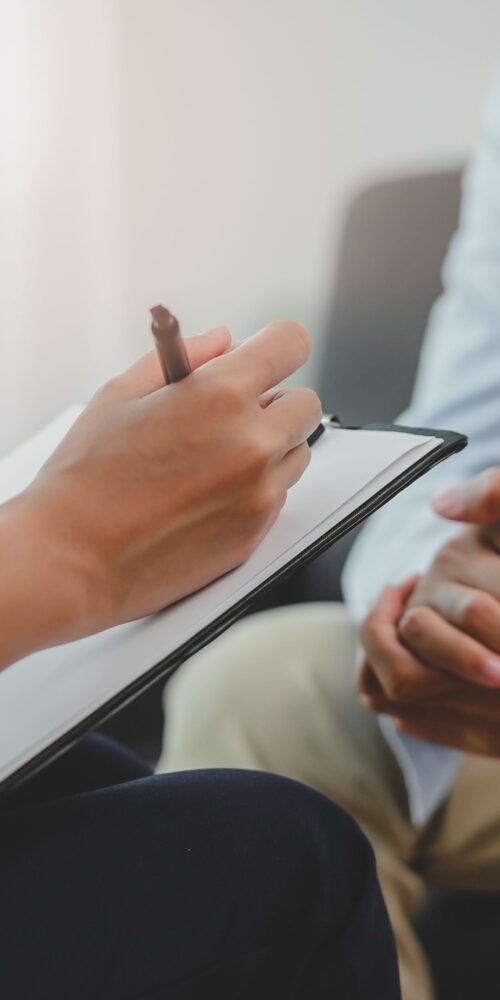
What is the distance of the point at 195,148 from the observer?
1136mm

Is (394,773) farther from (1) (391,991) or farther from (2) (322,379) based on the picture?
(2) (322,379)

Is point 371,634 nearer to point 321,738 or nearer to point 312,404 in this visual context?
point 321,738

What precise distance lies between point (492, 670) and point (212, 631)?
28 centimetres

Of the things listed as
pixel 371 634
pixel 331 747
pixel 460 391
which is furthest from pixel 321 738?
pixel 460 391

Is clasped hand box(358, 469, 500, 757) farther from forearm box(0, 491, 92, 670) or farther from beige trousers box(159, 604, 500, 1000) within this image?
forearm box(0, 491, 92, 670)

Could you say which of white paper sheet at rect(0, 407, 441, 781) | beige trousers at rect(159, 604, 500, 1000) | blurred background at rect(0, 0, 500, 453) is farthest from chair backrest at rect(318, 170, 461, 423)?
white paper sheet at rect(0, 407, 441, 781)

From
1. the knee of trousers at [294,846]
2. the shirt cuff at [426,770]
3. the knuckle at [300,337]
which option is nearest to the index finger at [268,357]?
the knuckle at [300,337]

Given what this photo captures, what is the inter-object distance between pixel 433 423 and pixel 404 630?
301mm

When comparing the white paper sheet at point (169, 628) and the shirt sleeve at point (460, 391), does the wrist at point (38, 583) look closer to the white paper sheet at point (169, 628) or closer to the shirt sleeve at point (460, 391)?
the white paper sheet at point (169, 628)

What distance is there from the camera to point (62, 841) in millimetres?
386

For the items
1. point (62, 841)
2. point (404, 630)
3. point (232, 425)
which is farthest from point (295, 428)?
point (404, 630)

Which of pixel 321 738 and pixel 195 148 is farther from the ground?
pixel 195 148

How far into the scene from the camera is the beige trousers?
760 mm

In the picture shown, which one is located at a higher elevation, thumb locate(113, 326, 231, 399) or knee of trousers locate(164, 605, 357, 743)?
thumb locate(113, 326, 231, 399)
